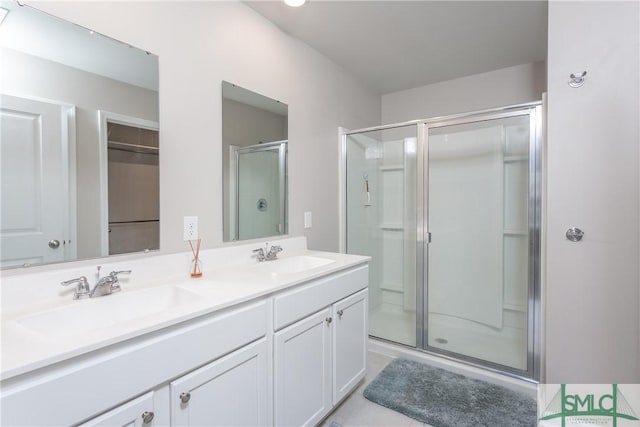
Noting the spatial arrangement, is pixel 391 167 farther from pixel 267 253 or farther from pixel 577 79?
pixel 267 253

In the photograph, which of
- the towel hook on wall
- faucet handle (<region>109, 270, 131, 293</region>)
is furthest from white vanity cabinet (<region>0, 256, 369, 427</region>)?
the towel hook on wall

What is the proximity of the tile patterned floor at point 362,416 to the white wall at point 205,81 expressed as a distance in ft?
3.57

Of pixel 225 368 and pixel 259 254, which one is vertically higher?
pixel 259 254

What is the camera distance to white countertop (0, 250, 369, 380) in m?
0.70

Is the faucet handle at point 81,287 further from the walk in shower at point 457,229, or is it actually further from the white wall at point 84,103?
the walk in shower at point 457,229

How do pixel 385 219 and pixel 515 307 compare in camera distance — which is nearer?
pixel 515 307

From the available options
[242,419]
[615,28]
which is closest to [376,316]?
[242,419]

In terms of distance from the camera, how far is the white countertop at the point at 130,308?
0.70m

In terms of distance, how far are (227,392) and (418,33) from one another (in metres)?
2.47

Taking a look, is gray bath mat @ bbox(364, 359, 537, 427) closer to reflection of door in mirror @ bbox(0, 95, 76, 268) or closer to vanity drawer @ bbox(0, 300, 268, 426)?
vanity drawer @ bbox(0, 300, 268, 426)

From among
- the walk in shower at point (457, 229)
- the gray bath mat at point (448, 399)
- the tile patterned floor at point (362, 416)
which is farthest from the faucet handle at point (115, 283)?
the walk in shower at point (457, 229)

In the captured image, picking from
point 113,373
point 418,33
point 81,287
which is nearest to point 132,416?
point 113,373

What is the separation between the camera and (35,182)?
3.56 feet

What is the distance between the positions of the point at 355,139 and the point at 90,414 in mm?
2490
